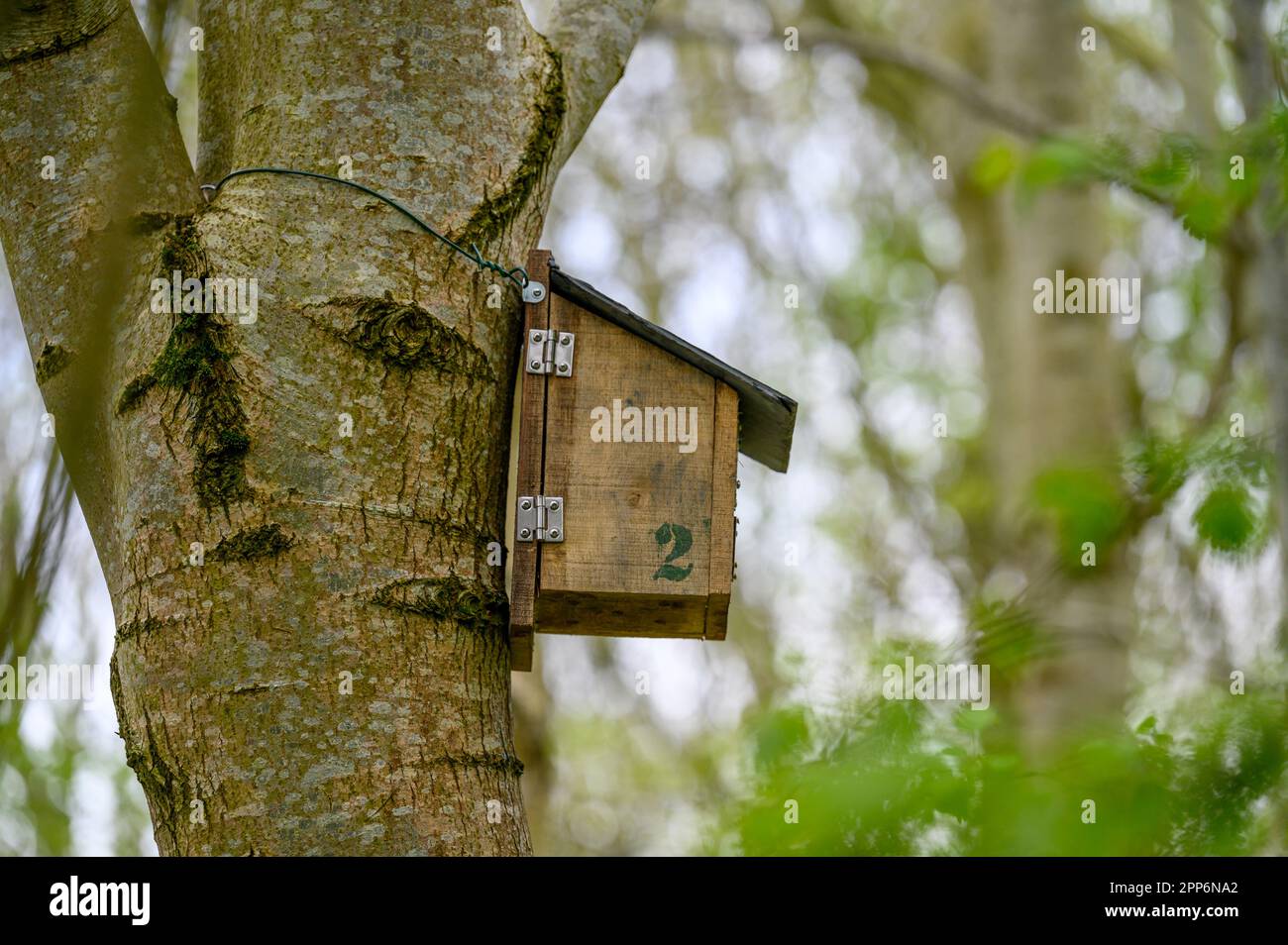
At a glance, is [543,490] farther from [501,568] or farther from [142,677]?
[142,677]

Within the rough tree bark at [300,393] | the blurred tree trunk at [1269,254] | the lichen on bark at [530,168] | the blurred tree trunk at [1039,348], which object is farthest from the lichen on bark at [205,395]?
the blurred tree trunk at [1039,348]

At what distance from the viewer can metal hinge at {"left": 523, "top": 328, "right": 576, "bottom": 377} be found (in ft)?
7.30

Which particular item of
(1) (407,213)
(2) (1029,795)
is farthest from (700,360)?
(2) (1029,795)

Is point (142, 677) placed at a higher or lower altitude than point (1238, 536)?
lower

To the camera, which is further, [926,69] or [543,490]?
[926,69]

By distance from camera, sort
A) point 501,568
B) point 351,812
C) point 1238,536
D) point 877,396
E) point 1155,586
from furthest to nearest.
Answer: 1. point 877,396
2. point 1155,586
3. point 501,568
4. point 1238,536
5. point 351,812

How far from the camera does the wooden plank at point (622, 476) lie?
7.23 feet

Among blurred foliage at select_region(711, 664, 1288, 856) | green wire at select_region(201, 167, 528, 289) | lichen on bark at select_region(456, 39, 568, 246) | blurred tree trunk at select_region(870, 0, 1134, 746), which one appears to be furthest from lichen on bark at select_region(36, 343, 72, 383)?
blurred tree trunk at select_region(870, 0, 1134, 746)

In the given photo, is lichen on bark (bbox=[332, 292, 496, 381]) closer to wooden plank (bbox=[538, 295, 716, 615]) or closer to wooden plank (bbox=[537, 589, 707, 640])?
wooden plank (bbox=[538, 295, 716, 615])

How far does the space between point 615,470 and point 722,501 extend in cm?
20

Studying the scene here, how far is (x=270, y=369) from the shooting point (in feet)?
6.31

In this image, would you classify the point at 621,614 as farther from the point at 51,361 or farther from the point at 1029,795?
the point at 51,361
